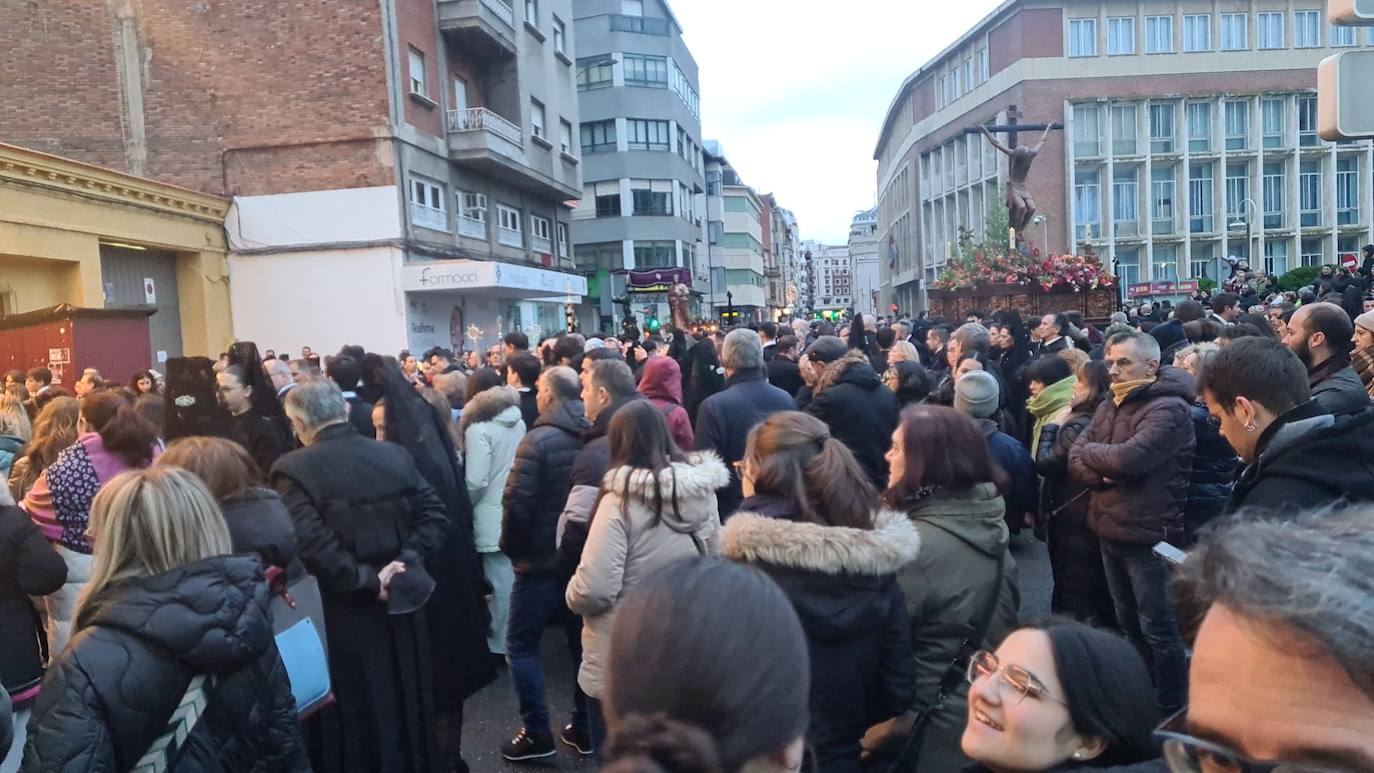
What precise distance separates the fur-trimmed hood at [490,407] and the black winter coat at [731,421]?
4.06 feet

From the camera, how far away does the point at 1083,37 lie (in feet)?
176

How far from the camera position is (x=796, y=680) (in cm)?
150

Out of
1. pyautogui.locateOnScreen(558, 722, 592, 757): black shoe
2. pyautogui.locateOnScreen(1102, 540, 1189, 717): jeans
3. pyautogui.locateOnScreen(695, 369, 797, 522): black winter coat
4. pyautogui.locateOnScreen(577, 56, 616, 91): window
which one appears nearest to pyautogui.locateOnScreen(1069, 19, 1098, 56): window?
pyautogui.locateOnScreen(577, 56, 616, 91): window

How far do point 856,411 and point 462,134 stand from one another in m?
20.7

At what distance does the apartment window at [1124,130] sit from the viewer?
181 ft

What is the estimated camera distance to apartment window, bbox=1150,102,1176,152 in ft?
181

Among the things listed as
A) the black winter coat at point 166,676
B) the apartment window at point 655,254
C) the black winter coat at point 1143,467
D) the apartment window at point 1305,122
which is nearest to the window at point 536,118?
the apartment window at point 655,254

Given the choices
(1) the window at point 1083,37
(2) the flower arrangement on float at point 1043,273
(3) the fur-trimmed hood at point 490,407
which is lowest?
(3) the fur-trimmed hood at point 490,407

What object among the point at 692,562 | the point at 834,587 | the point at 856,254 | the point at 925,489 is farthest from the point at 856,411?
the point at 856,254

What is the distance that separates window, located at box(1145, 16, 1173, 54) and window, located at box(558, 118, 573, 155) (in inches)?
1510

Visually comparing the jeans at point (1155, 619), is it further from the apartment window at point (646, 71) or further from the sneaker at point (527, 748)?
the apartment window at point (646, 71)

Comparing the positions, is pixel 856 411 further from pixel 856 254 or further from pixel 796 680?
pixel 856 254

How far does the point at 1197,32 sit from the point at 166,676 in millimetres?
63634

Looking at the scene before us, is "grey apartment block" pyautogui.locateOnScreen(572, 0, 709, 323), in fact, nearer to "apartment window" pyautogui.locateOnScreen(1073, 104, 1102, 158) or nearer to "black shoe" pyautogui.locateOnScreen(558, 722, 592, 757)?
"apartment window" pyautogui.locateOnScreen(1073, 104, 1102, 158)
